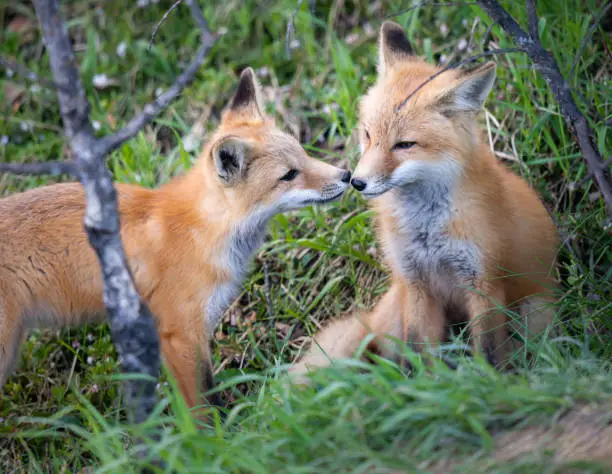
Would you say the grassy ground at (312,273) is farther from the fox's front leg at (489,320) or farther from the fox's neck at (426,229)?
the fox's neck at (426,229)

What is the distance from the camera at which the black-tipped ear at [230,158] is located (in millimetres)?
3682

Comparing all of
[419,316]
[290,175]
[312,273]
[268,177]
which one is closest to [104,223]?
[268,177]

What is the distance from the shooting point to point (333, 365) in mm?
3027

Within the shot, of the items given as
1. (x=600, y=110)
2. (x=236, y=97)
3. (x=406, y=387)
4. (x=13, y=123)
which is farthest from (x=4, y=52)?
(x=406, y=387)

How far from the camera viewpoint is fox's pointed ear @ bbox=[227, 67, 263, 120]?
435 centimetres

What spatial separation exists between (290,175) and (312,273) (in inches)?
49.7

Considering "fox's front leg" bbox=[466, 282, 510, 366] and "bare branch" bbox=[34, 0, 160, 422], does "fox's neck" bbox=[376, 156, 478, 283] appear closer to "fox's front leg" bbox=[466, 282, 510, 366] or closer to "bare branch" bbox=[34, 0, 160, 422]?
"fox's front leg" bbox=[466, 282, 510, 366]

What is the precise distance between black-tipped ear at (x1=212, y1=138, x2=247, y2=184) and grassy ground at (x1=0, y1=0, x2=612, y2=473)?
3.31ft

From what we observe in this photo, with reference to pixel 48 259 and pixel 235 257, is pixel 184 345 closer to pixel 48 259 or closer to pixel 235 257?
pixel 235 257

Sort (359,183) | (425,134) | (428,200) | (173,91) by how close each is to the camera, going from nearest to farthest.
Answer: (173,91)
(359,183)
(425,134)
(428,200)

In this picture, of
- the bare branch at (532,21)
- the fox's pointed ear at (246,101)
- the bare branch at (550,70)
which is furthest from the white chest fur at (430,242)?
the fox's pointed ear at (246,101)

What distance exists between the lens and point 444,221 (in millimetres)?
3799

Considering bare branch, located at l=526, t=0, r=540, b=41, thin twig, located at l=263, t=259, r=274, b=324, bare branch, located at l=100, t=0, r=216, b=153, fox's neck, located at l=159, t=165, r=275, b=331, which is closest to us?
bare branch, located at l=100, t=0, r=216, b=153

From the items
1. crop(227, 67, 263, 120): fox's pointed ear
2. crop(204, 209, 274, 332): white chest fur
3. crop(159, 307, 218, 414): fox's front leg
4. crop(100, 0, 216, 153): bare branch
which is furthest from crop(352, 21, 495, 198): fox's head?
crop(100, 0, 216, 153): bare branch
